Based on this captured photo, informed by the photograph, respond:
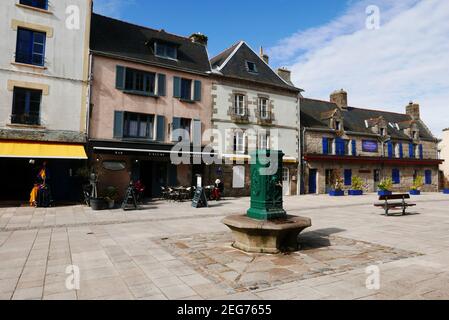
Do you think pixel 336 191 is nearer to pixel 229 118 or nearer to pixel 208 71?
pixel 229 118

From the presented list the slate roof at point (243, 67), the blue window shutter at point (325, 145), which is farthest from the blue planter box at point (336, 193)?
the slate roof at point (243, 67)

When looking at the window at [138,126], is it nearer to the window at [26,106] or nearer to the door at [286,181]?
the window at [26,106]

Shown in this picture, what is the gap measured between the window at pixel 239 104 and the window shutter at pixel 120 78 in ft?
24.9

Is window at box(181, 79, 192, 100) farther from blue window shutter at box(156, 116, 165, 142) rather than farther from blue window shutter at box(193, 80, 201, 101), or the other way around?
blue window shutter at box(156, 116, 165, 142)

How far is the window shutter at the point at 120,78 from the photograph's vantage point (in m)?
16.1

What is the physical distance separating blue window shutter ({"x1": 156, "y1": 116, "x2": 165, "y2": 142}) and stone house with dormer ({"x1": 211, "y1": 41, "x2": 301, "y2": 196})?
11.6ft

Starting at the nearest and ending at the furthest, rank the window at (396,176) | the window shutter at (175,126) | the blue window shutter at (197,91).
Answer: the window shutter at (175,126)
the blue window shutter at (197,91)
the window at (396,176)

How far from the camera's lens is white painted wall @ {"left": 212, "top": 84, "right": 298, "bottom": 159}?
63.7 ft

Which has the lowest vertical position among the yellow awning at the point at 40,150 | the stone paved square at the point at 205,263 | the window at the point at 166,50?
the stone paved square at the point at 205,263

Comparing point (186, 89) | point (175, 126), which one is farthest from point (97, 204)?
point (186, 89)

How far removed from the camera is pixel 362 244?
672cm

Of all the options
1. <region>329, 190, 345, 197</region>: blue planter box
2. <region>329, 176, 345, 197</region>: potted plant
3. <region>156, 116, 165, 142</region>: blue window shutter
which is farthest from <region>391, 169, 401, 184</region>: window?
<region>156, 116, 165, 142</region>: blue window shutter

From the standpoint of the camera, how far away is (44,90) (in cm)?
1418

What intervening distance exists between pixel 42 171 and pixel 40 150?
0.98m
